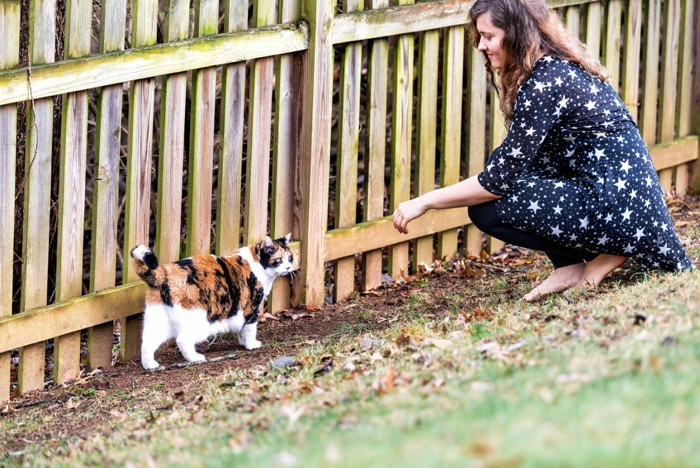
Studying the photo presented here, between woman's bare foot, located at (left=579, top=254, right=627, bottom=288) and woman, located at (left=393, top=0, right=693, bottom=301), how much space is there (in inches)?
4.7

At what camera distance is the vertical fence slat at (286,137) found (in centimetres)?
624

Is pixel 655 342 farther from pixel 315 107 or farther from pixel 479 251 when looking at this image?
pixel 479 251

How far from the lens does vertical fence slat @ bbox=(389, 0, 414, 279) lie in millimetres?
6855

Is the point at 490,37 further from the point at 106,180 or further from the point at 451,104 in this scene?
the point at 106,180

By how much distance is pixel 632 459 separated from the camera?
2.92 meters

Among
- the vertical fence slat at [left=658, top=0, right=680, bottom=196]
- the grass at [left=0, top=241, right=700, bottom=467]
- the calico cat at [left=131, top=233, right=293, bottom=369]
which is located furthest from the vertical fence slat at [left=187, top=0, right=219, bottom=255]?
the vertical fence slat at [left=658, top=0, right=680, bottom=196]

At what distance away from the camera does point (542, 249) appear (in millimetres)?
5820

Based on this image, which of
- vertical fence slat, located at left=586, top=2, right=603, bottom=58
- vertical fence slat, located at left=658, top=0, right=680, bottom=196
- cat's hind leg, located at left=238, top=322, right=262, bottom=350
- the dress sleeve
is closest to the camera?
the dress sleeve

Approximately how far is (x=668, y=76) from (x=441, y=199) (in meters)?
3.86

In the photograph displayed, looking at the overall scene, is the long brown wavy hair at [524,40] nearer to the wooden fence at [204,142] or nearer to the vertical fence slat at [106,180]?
the wooden fence at [204,142]

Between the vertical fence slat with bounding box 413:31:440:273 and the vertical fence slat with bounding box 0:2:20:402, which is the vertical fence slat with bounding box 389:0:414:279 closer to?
the vertical fence slat with bounding box 413:31:440:273

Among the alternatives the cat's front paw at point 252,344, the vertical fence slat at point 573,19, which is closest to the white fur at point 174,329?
the cat's front paw at point 252,344

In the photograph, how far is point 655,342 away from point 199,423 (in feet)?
5.70

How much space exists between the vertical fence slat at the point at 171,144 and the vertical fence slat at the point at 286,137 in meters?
0.68
